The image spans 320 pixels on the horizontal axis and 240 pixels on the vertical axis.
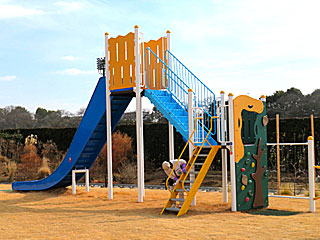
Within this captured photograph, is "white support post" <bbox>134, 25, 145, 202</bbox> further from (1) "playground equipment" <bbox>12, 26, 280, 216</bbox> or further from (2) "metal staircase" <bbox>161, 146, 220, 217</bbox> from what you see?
(2) "metal staircase" <bbox>161, 146, 220, 217</bbox>

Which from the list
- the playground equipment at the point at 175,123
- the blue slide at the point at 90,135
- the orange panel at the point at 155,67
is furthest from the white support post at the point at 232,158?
the blue slide at the point at 90,135

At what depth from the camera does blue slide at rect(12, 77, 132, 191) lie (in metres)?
13.6

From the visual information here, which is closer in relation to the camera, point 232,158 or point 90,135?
point 232,158

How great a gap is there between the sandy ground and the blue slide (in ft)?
5.11

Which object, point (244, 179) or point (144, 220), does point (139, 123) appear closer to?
point (244, 179)

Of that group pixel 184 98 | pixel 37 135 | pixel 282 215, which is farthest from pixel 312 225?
pixel 37 135

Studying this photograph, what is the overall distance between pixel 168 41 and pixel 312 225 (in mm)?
7046

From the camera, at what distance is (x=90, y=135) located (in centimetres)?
1366

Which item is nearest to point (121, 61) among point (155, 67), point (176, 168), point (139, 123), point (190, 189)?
point (155, 67)

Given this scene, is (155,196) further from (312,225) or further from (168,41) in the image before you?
(312,225)

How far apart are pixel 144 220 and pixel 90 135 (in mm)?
5065

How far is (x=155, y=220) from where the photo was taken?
9.10 m

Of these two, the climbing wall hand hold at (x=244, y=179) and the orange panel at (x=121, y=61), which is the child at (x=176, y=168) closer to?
the climbing wall hand hold at (x=244, y=179)

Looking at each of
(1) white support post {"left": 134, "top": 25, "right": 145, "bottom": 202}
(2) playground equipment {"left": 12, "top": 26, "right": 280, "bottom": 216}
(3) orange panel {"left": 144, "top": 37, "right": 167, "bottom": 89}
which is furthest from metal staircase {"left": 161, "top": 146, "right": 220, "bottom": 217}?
(3) orange panel {"left": 144, "top": 37, "right": 167, "bottom": 89}
